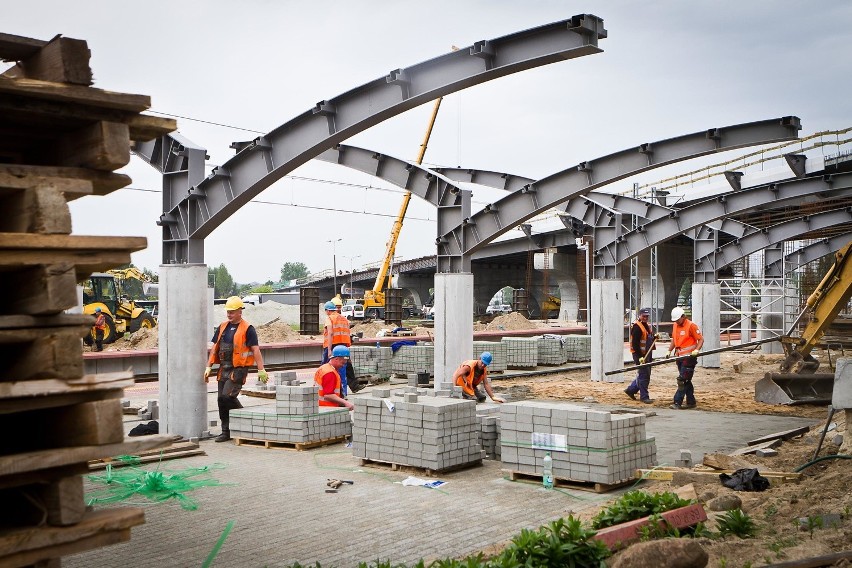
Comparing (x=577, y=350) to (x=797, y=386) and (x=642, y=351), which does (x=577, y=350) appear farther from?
(x=797, y=386)

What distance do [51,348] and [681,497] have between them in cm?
672

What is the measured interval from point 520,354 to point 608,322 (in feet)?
13.5

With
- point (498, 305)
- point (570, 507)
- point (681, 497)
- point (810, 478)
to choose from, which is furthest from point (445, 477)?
point (498, 305)

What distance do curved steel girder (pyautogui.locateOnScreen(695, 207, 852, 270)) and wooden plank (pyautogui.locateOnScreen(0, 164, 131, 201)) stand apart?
83.2ft

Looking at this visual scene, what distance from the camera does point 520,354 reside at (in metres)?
25.3

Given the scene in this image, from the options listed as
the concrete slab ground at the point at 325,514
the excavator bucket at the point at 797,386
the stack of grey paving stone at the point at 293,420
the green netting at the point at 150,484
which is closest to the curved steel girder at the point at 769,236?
the excavator bucket at the point at 797,386

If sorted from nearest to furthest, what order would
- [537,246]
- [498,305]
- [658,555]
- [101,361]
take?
1. [658,555]
2. [101,361]
3. [537,246]
4. [498,305]

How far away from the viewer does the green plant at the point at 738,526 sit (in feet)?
23.8

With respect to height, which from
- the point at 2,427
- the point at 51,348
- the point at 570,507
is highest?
the point at 51,348

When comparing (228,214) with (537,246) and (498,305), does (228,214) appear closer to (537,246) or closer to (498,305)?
(537,246)

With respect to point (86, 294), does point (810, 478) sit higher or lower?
lower

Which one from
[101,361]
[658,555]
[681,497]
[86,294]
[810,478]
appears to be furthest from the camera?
[86,294]

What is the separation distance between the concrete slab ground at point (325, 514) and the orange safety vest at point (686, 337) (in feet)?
17.6

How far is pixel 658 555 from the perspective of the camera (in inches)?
228
